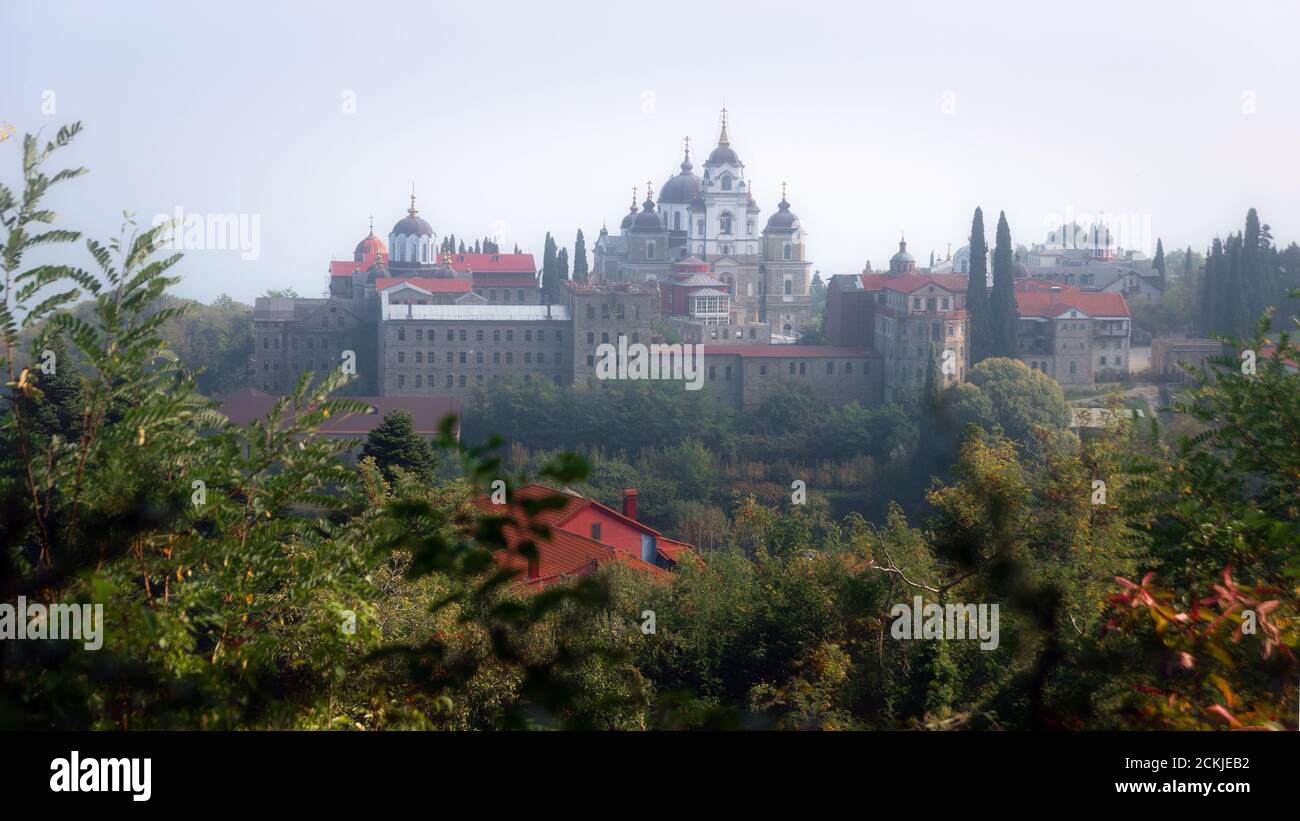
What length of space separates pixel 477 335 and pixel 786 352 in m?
8.49

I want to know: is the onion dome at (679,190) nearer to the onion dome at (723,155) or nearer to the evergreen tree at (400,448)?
the onion dome at (723,155)

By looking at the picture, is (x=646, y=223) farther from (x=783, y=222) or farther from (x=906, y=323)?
(x=906, y=323)

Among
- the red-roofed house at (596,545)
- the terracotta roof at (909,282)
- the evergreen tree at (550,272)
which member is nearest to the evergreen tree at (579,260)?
the evergreen tree at (550,272)

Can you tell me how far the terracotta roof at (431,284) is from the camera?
40.5 m

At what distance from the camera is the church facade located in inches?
1896

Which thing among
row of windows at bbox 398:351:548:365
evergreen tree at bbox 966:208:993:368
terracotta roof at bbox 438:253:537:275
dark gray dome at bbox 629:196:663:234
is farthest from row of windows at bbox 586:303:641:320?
dark gray dome at bbox 629:196:663:234

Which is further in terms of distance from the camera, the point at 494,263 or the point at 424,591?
the point at 494,263

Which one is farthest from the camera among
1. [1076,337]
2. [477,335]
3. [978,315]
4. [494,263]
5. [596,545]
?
[494,263]

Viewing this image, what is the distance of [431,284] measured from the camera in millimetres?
41438

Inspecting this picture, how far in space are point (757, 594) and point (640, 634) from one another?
113cm

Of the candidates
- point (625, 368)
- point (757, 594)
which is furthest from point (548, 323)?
point (757, 594)

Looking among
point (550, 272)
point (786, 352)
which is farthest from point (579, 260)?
point (786, 352)

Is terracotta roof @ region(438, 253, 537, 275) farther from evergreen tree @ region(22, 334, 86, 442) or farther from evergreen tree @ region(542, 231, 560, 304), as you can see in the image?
evergreen tree @ region(22, 334, 86, 442)

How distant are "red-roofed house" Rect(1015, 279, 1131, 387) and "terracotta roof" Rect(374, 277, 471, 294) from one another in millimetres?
16403
